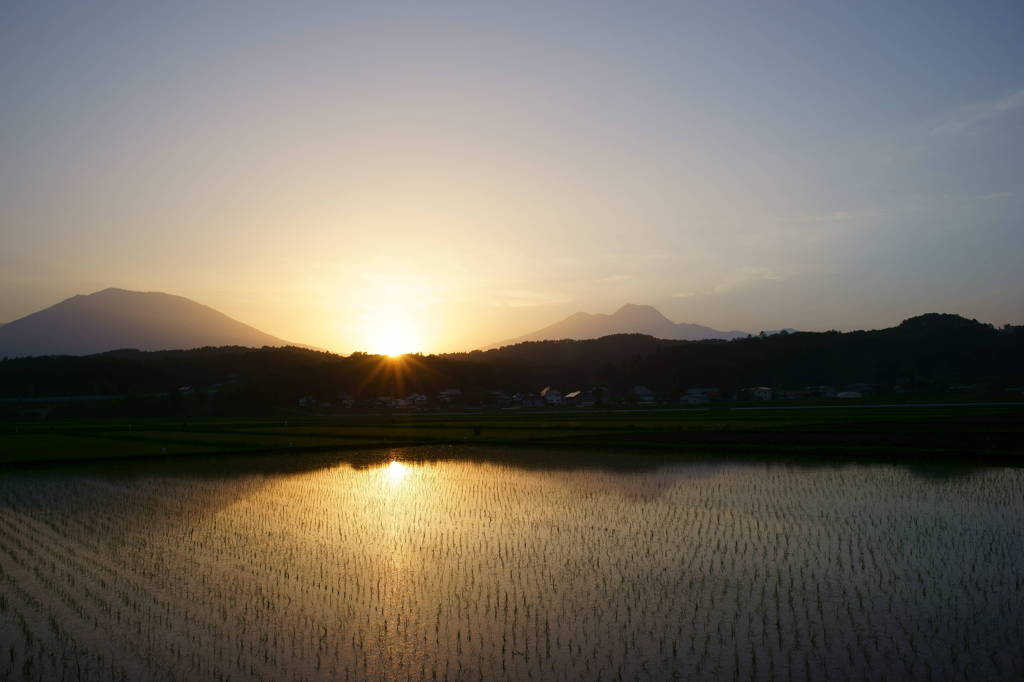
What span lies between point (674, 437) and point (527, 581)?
67.1ft

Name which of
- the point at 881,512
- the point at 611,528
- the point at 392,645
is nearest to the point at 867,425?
the point at 881,512

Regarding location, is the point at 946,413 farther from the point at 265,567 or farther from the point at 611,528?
the point at 265,567

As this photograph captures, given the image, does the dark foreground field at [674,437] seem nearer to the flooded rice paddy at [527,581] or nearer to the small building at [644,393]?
the flooded rice paddy at [527,581]

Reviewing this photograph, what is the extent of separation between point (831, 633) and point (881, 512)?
7.23 m

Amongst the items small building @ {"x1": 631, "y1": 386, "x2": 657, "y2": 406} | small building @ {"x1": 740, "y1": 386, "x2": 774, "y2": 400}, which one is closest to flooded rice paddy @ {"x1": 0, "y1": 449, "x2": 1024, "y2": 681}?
small building @ {"x1": 740, "y1": 386, "x2": 774, "y2": 400}

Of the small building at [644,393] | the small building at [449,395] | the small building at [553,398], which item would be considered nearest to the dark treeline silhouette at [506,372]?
the small building at [449,395]

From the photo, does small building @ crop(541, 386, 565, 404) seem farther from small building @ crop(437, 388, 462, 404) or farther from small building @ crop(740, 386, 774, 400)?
small building @ crop(740, 386, 774, 400)

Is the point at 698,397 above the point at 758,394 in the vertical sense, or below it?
below

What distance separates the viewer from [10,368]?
84312 mm

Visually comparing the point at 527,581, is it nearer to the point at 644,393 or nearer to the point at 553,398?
the point at 553,398

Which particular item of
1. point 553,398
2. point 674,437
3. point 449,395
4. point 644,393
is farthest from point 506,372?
point 674,437

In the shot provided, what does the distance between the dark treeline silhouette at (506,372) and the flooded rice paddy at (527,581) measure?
192 feet

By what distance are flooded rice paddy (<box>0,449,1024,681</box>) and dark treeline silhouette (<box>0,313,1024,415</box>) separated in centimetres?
5849

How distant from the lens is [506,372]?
10556cm
